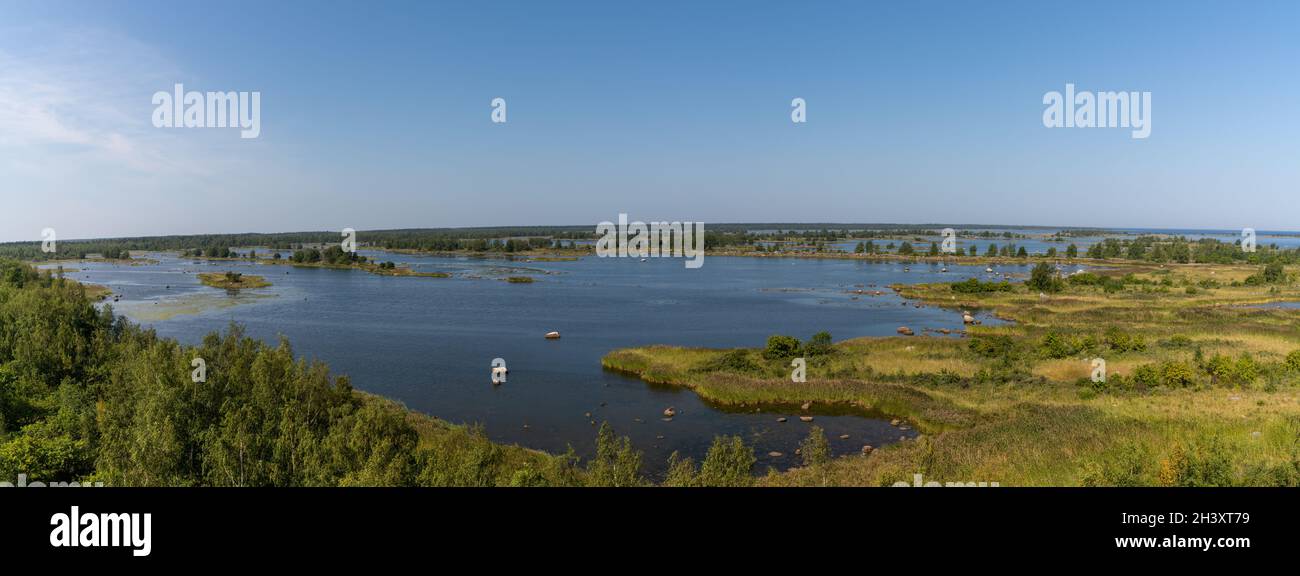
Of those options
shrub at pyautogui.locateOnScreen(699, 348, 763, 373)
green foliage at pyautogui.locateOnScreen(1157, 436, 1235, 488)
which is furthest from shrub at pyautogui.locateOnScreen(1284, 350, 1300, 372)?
green foliage at pyautogui.locateOnScreen(1157, 436, 1235, 488)

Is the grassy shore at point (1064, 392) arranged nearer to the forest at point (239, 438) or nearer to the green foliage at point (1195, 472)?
the green foliage at point (1195, 472)

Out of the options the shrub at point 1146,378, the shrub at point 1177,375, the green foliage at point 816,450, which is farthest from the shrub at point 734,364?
the shrub at point 1177,375

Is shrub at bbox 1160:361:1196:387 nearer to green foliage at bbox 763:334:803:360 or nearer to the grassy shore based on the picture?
the grassy shore

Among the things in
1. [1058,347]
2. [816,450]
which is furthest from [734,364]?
[1058,347]

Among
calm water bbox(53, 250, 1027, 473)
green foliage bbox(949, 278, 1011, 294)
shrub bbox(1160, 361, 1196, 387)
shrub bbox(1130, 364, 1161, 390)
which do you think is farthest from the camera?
green foliage bbox(949, 278, 1011, 294)

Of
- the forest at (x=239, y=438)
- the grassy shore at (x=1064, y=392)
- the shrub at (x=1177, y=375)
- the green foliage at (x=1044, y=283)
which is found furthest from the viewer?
the green foliage at (x=1044, y=283)
